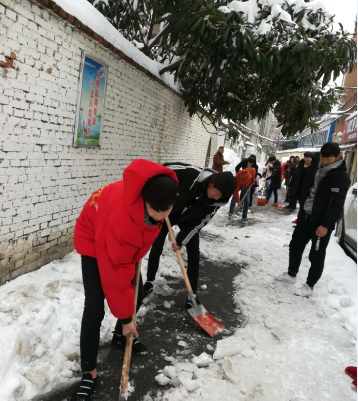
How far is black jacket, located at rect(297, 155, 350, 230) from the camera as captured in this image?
144 inches

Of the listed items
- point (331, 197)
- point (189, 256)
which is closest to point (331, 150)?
point (331, 197)

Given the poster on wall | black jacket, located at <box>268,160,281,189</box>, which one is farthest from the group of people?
black jacket, located at <box>268,160,281,189</box>

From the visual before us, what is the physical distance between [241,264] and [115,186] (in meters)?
3.62

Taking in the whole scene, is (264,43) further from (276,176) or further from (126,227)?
(276,176)

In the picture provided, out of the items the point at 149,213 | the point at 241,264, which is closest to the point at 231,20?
the point at 241,264

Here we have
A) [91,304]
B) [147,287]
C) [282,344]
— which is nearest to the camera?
[91,304]

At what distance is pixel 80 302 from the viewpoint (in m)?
2.99

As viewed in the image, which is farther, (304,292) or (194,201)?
(304,292)

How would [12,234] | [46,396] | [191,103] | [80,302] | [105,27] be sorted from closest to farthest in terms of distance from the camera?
[46,396] → [80,302] → [12,234] → [105,27] → [191,103]

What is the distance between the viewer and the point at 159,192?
1.62 m

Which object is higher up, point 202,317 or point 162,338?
point 202,317

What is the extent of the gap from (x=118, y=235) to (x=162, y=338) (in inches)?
65.6

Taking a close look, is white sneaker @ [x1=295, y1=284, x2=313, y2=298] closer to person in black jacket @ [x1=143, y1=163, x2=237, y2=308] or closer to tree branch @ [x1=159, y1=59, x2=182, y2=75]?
person in black jacket @ [x1=143, y1=163, x2=237, y2=308]

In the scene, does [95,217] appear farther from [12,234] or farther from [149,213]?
[12,234]
